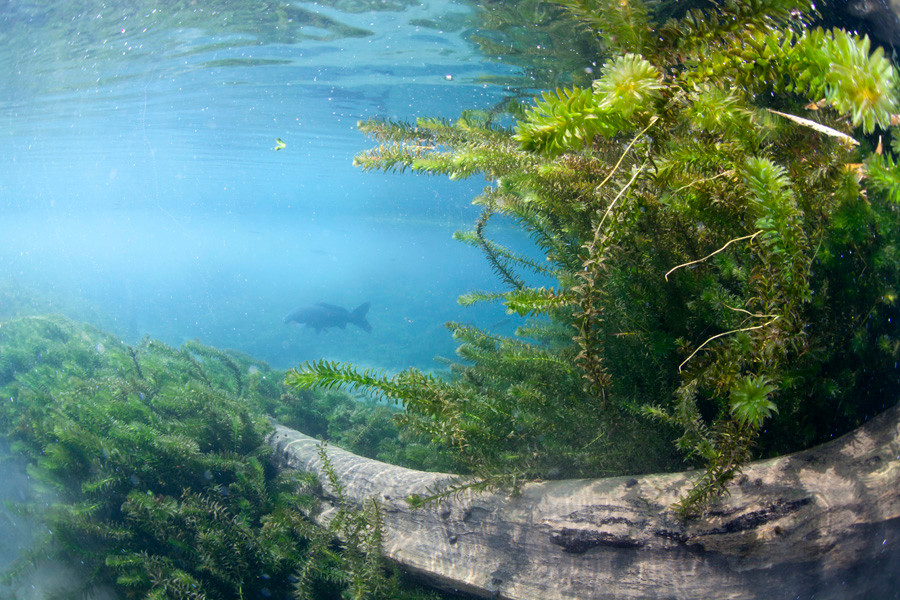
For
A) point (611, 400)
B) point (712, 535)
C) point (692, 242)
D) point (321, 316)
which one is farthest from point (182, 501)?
point (321, 316)

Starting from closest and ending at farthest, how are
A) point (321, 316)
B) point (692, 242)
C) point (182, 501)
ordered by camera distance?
point (692, 242), point (182, 501), point (321, 316)

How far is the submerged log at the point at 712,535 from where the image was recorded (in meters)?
2.17

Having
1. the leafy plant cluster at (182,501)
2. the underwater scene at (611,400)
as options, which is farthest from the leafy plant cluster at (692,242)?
the leafy plant cluster at (182,501)

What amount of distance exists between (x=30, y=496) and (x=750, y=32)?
832 cm

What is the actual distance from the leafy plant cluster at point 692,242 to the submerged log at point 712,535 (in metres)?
A: 0.23

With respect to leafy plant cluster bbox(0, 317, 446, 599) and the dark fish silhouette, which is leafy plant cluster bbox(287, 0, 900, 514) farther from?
the dark fish silhouette

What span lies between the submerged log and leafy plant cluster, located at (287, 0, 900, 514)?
0.23 meters

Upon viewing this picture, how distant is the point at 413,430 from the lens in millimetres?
2961

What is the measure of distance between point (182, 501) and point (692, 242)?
15.8ft

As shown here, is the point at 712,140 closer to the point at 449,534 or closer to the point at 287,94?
the point at 449,534

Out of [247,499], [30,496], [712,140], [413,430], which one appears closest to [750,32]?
[712,140]

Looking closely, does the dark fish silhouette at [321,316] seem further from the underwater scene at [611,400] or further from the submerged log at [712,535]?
the submerged log at [712,535]

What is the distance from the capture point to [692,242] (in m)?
2.43

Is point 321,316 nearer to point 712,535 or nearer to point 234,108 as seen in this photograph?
point 234,108
